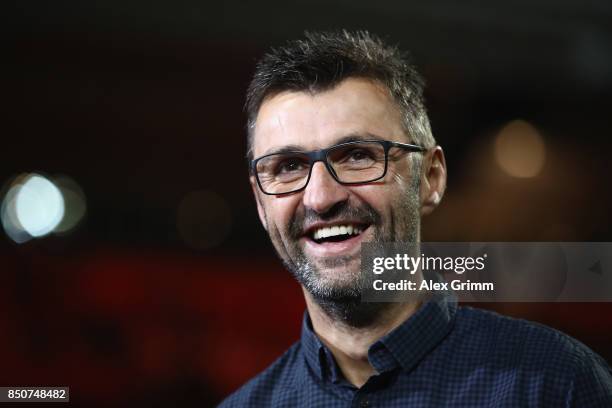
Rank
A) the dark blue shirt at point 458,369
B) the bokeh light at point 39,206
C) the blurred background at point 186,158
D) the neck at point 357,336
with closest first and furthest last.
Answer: the dark blue shirt at point 458,369 < the neck at point 357,336 < the blurred background at point 186,158 < the bokeh light at point 39,206

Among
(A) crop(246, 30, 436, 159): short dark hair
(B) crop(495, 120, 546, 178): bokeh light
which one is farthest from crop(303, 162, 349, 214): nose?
(B) crop(495, 120, 546, 178): bokeh light

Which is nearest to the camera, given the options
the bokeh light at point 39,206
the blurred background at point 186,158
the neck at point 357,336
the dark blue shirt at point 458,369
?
the dark blue shirt at point 458,369

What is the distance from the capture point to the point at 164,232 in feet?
6.10

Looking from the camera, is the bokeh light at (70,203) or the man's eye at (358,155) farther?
the bokeh light at (70,203)

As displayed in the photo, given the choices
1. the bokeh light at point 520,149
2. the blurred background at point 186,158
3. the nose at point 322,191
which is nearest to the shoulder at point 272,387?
the nose at point 322,191

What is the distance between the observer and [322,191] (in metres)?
0.84

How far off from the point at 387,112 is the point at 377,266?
0.22 metres

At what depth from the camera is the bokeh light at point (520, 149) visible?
136 cm

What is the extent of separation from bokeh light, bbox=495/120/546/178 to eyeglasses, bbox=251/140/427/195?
539mm

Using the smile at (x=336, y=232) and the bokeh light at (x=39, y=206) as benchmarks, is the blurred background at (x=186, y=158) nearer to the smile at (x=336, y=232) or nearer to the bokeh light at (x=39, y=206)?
the bokeh light at (x=39, y=206)

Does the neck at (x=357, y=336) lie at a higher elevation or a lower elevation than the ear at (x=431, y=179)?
lower

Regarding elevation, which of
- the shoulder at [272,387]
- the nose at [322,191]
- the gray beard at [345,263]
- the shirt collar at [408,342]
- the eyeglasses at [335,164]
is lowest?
the shoulder at [272,387]

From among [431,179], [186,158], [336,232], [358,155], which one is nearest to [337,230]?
[336,232]

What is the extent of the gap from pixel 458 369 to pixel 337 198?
11.3 inches
